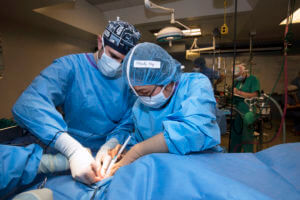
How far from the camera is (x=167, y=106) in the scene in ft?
3.06

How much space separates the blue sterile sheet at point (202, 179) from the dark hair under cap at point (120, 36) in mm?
744

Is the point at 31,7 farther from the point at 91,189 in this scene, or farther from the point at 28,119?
the point at 91,189

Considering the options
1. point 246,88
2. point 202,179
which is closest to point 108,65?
point 202,179

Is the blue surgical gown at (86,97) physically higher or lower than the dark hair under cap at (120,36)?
lower

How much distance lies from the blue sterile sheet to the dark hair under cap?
744mm

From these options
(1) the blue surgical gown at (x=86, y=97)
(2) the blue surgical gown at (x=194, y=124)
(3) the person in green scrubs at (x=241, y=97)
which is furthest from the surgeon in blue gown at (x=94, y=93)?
(3) the person in green scrubs at (x=241, y=97)

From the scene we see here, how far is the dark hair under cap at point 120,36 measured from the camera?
3.57ft

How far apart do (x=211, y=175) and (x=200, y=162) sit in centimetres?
10

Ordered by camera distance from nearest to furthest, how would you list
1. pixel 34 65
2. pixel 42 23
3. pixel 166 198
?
pixel 166 198 < pixel 42 23 < pixel 34 65

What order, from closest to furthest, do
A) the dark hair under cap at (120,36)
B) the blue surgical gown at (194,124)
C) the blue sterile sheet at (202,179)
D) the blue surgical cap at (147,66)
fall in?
1. the blue sterile sheet at (202,179)
2. the blue surgical gown at (194,124)
3. the blue surgical cap at (147,66)
4. the dark hair under cap at (120,36)

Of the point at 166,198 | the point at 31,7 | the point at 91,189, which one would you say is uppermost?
the point at 31,7

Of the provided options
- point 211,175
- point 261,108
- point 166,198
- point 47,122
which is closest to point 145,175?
point 166,198

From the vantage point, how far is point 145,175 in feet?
1.93

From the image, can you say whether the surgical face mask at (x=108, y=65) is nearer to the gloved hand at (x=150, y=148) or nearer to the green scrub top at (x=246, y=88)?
the gloved hand at (x=150, y=148)
